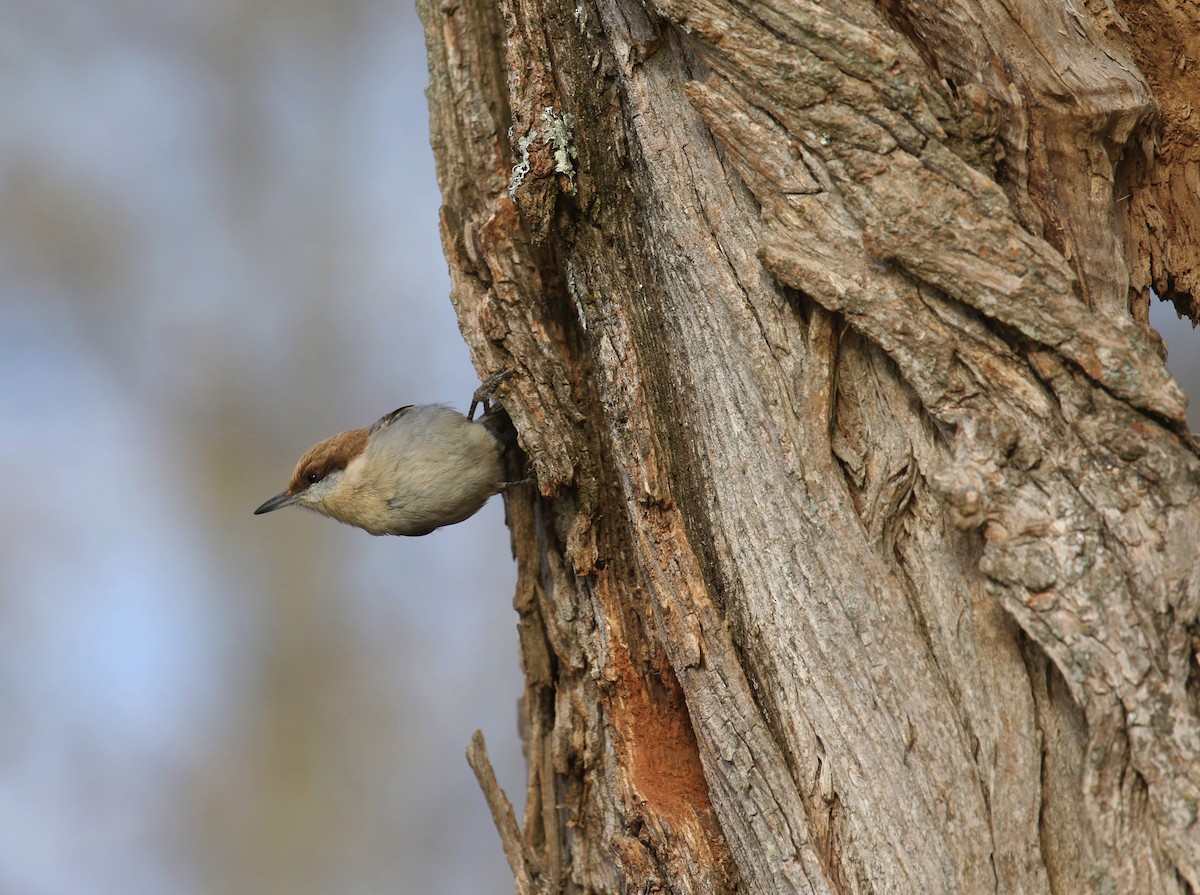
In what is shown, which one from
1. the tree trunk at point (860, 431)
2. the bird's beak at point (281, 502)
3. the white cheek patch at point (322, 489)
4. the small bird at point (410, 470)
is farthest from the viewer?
the bird's beak at point (281, 502)

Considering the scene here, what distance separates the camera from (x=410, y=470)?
157 inches

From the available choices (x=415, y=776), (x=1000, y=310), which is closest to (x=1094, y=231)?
(x=1000, y=310)

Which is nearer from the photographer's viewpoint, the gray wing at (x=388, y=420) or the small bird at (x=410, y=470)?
the small bird at (x=410, y=470)

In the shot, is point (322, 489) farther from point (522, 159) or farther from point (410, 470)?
point (522, 159)

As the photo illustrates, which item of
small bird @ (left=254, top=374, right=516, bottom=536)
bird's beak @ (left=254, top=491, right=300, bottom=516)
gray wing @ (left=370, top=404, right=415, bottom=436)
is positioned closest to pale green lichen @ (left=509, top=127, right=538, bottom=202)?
small bird @ (left=254, top=374, right=516, bottom=536)

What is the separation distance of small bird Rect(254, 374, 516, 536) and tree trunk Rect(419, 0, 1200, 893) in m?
1.00

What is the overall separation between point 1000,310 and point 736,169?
75 cm

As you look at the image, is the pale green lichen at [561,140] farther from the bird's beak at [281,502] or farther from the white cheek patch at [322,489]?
the bird's beak at [281,502]

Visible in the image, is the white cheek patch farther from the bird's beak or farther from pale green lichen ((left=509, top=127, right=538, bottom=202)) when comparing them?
pale green lichen ((left=509, top=127, right=538, bottom=202))

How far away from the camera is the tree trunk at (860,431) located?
1.98 meters

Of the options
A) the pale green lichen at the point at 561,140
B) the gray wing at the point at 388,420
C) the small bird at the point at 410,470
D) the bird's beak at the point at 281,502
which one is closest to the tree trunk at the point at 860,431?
the pale green lichen at the point at 561,140

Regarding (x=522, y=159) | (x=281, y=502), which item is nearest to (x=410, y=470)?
(x=281, y=502)

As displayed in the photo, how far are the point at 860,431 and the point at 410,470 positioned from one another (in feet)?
7.22

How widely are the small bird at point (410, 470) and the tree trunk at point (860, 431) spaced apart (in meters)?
1.00
